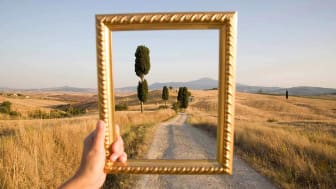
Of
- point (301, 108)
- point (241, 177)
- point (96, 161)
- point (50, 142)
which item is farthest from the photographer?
point (301, 108)

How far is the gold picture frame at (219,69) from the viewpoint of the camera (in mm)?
1723

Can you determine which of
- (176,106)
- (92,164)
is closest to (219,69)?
(92,164)

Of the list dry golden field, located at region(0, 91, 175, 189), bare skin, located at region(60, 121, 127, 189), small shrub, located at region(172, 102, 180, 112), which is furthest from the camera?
small shrub, located at region(172, 102, 180, 112)

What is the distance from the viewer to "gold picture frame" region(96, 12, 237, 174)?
1723mm

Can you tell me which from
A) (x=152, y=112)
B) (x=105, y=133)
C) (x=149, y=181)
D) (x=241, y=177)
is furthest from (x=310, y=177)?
(x=152, y=112)

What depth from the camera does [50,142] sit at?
21.2 ft

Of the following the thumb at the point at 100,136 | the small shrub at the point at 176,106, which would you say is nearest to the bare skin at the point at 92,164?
the thumb at the point at 100,136

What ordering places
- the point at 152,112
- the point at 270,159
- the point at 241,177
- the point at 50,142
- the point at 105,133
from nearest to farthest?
1. the point at 105,133
2. the point at 50,142
3. the point at 241,177
4. the point at 270,159
5. the point at 152,112

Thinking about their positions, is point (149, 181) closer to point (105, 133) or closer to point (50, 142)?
point (50, 142)

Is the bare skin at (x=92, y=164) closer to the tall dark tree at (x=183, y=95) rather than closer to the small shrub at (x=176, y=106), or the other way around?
the tall dark tree at (x=183, y=95)

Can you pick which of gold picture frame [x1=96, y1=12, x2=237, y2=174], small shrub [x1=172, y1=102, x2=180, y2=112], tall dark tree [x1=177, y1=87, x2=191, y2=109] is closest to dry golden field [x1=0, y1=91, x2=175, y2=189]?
tall dark tree [x1=177, y1=87, x2=191, y2=109]

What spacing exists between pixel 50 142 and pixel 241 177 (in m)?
5.09

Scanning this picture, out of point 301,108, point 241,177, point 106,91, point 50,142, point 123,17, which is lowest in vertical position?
point 301,108

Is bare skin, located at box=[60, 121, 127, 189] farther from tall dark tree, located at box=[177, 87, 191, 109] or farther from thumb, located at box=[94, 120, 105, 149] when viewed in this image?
tall dark tree, located at box=[177, 87, 191, 109]
